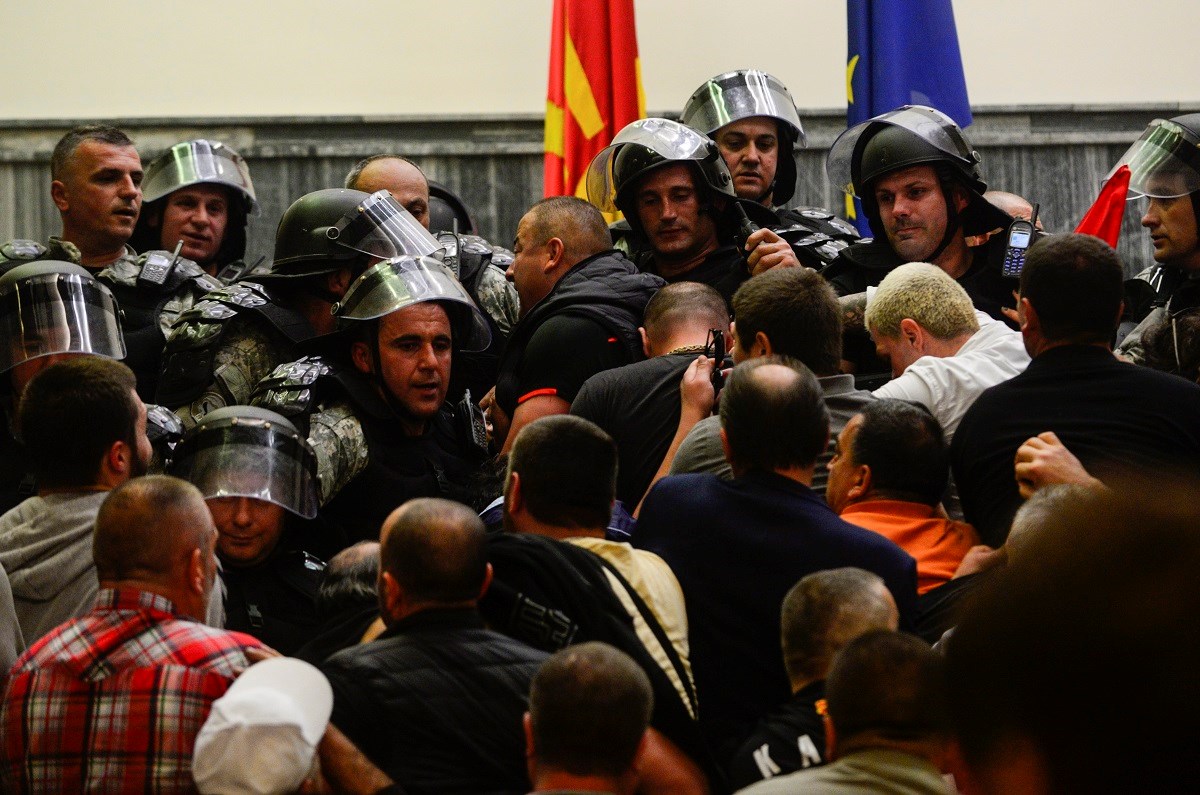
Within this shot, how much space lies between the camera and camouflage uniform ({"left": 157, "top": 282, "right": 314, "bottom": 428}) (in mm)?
5258

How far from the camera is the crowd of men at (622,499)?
91.7 inches

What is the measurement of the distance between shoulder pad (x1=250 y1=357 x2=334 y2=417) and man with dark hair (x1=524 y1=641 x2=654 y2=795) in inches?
95.8

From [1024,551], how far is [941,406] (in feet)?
10.9

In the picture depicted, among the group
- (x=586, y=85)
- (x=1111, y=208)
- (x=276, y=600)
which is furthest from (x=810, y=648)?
(x=586, y=85)

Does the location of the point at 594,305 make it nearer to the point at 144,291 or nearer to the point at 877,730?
the point at 144,291

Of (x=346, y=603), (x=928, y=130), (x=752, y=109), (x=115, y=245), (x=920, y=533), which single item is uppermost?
(x=752, y=109)

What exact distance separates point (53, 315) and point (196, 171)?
2.44 meters

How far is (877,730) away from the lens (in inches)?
97.7

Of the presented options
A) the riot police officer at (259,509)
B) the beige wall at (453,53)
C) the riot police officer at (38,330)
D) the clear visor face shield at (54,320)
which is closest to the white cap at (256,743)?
the riot police officer at (259,509)

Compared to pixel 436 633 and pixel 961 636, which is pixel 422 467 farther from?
pixel 961 636

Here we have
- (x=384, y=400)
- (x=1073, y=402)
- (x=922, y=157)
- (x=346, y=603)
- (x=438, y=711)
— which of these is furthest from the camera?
(x=922, y=157)

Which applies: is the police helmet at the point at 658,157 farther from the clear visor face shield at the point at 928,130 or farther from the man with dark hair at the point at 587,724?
the man with dark hair at the point at 587,724

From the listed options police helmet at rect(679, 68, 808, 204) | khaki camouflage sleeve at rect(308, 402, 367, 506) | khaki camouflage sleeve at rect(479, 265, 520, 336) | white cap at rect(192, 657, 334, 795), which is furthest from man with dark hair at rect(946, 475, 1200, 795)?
police helmet at rect(679, 68, 808, 204)

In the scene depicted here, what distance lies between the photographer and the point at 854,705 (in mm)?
2490
